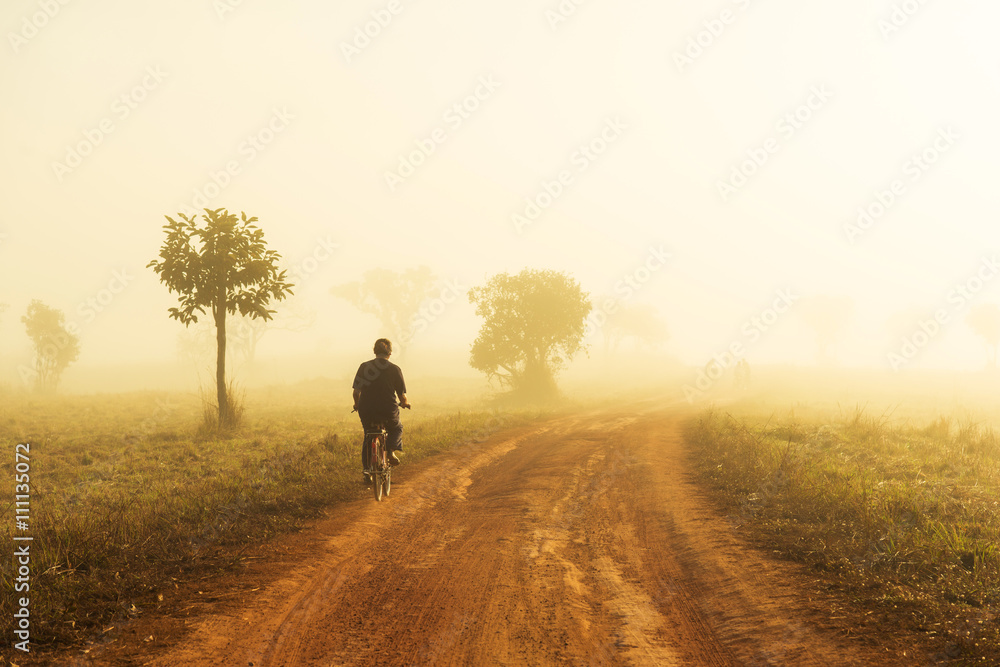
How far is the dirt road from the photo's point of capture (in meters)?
4.60

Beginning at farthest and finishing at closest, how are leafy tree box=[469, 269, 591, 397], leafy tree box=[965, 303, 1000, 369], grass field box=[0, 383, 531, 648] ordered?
leafy tree box=[965, 303, 1000, 369] < leafy tree box=[469, 269, 591, 397] < grass field box=[0, 383, 531, 648]

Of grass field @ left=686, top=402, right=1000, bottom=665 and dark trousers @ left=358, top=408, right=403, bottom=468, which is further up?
dark trousers @ left=358, top=408, right=403, bottom=468

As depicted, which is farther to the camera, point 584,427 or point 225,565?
point 584,427

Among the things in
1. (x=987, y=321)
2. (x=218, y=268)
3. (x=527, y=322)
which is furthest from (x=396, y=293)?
(x=987, y=321)

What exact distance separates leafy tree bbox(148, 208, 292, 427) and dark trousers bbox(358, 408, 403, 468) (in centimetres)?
1156

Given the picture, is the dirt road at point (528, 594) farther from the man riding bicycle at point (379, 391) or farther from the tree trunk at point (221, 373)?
the tree trunk at point (221, 373)

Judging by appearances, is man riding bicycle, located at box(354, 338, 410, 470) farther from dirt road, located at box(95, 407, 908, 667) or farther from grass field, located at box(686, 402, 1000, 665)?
grass field, located at box(686, 402, 1000, 665)

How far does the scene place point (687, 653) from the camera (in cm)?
465

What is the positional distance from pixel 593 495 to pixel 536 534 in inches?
104

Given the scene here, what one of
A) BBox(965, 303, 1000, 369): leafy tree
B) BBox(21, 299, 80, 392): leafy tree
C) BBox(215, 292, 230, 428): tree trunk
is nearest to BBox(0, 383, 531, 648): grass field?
BBox(215, 292, 230, 428): tree trunk

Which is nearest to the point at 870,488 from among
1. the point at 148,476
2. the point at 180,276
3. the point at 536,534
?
the point at 536,534

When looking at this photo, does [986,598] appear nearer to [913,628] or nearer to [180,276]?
[913,628]

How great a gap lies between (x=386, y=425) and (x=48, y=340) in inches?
1914

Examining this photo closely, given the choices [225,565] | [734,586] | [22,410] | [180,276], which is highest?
[180,276]
